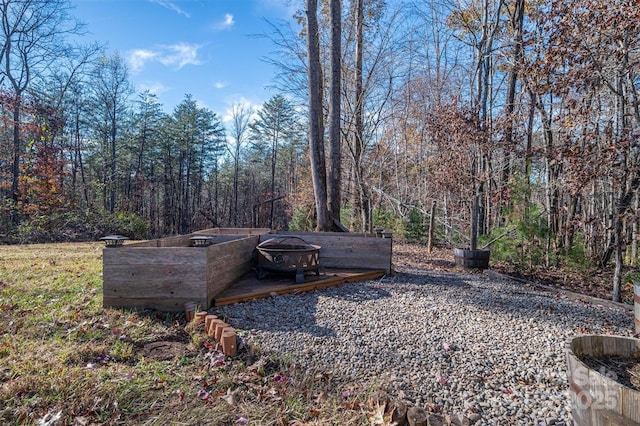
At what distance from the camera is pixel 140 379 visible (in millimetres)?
1855

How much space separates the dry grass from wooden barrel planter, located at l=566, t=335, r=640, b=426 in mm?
926

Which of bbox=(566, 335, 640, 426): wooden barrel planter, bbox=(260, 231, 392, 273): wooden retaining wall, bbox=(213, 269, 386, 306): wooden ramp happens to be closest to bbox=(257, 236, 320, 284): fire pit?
bbox=(213, 269, 386, 306): wooden ramp

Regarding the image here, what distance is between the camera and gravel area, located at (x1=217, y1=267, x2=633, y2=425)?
5.80 ft

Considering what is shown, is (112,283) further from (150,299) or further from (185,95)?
(185,95)

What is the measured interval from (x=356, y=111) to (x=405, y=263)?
198 inches

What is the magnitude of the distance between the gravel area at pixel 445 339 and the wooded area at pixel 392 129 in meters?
1.71

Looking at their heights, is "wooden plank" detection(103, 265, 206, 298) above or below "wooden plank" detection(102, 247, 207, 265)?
below

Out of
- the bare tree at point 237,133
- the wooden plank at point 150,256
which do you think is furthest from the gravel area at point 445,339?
the bare tree at point 237,133

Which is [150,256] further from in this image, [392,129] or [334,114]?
[392,129]

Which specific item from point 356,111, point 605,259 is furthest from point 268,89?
point 605,259

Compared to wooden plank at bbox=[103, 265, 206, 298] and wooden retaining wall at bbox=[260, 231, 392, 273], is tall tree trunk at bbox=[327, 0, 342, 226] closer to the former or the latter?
wooden retaining wall at bbox=[260, 231, 392, 273]

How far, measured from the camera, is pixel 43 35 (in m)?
12.4

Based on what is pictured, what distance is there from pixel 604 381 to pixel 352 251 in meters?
3.68

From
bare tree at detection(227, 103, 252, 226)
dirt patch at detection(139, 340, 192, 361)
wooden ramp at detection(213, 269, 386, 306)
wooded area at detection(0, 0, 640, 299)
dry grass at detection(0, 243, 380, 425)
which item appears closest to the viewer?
dry grass at detection(0, 243, 380, 425)
